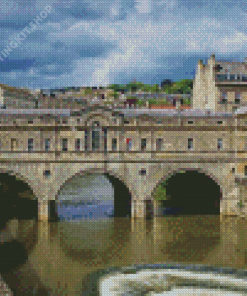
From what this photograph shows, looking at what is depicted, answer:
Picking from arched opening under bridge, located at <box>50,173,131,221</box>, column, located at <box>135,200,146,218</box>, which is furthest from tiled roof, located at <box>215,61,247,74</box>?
column, located at <box>135,200,146,218</box>

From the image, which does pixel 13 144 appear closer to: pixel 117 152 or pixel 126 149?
pixel 117 152

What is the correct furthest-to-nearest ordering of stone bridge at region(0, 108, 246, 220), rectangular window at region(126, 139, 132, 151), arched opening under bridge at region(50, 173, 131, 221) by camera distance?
arched opening under bridge at region(50, 173, 131, 221)
rectangular window at region(126, 139, 132, 151)
stone bridge at region(0, 108, 246, 220)

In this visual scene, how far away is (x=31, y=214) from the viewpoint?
→ 159 feet

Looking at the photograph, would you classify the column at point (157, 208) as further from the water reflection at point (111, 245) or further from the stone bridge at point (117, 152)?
the stone bridge at point (117, 152)

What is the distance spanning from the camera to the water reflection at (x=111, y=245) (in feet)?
97.6

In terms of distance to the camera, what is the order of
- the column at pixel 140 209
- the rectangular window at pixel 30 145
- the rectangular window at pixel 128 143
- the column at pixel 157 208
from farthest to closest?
the column at pixel 157 208 < the rectangular window at pixel 128 143 < the column at pixel 140 209 < the rectangular window at pixel 30 145

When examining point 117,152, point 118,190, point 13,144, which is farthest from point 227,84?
point 13,144

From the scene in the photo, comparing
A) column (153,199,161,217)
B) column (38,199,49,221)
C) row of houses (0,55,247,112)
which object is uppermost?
row of houses (0,55,247,112)

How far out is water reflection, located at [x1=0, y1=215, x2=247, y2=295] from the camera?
29.8 metres

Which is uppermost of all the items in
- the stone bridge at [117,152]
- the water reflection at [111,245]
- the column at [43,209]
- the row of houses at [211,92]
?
the row of houses at [211,92]

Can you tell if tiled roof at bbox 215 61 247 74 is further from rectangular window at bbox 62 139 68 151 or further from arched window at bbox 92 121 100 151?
rectangular window at bbox 62 139 68 151

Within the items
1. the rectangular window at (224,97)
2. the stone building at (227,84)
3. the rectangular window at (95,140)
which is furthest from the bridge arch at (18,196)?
the rectangular window at (224,97)

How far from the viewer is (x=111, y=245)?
37.8 meters

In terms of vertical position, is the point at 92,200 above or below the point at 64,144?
below
